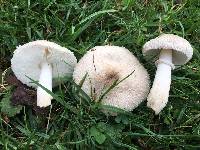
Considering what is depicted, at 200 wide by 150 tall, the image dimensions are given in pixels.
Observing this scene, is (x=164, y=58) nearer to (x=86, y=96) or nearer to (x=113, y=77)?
(x=113, y=77)

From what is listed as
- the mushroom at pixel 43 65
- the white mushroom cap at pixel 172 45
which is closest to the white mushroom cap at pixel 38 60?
the mushroom at pixel 43 65

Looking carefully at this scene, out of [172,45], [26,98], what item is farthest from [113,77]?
[26,98]

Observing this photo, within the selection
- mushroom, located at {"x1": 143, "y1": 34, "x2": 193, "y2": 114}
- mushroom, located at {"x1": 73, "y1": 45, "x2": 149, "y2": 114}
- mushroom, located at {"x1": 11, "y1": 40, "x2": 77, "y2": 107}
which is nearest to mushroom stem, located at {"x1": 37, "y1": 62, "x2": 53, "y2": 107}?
mushroom, located at {"x1": 11, "y1": 40, "x2": 77, "y2": 107}

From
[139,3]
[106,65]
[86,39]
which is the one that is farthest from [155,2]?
[106,65]

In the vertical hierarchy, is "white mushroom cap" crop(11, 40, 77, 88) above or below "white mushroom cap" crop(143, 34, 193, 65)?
below

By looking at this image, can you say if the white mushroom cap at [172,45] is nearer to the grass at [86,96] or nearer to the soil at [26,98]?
the grass at [86,96]

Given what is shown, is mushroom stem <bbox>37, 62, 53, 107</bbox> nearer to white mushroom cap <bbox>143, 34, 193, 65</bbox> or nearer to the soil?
the soil

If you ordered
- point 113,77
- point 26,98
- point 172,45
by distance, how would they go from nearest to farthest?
point 172,45 → point 113,77 → point 26,98

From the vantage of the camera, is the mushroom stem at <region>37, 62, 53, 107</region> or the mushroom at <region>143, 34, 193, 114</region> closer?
the mushroom at <region>143, 34, 193, 114</region>
